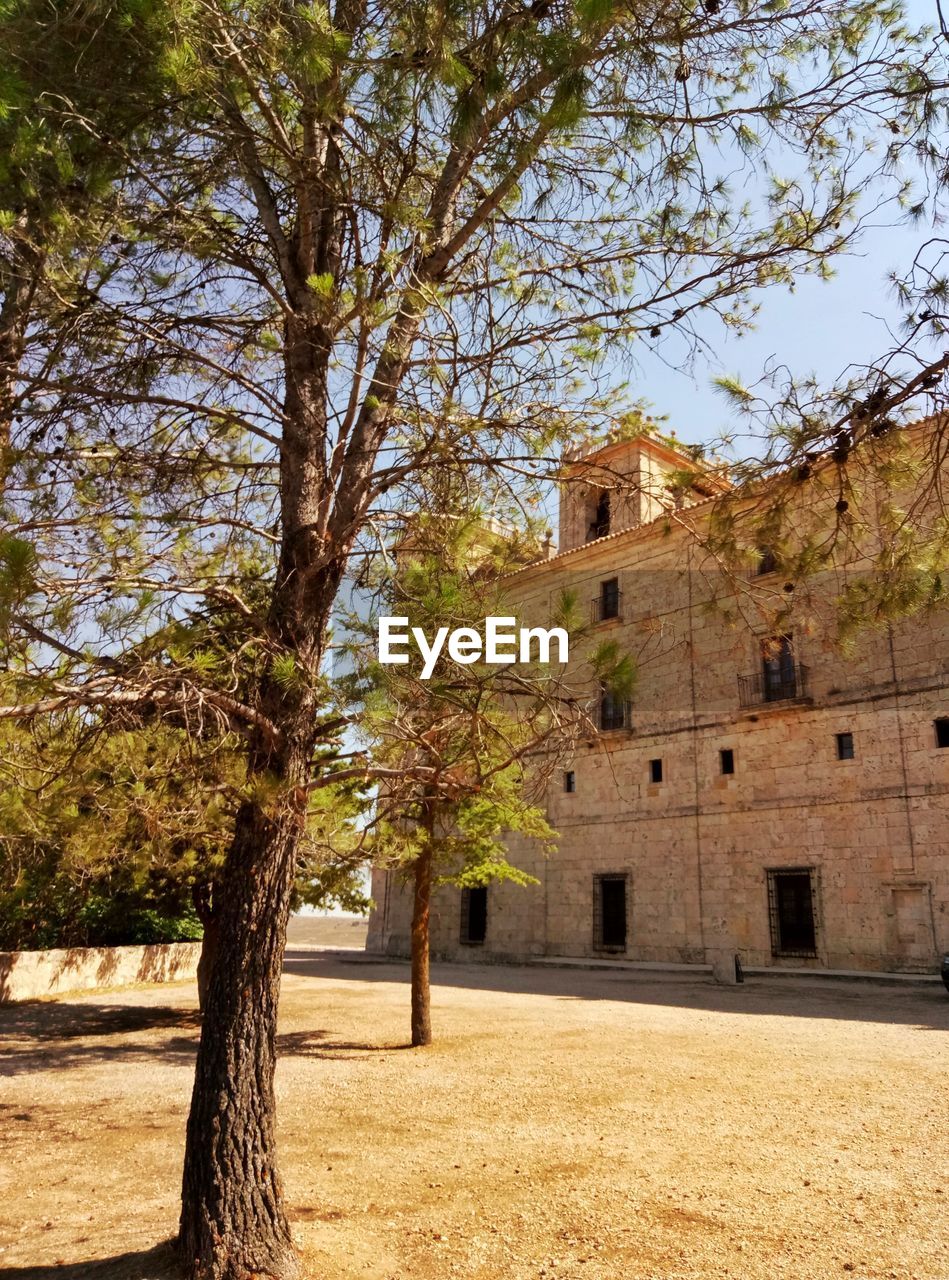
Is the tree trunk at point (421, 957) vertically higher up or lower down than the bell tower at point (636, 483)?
lower down

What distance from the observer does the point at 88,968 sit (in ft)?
53.5

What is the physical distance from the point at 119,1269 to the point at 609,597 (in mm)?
21618

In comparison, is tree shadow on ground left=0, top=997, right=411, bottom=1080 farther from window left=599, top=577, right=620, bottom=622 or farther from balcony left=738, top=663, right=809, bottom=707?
window left=599, top=577, right=620, bottom=622

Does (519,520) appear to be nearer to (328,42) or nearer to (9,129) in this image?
(328,42)

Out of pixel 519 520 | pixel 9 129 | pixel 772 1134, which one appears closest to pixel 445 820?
pixel 772 1134

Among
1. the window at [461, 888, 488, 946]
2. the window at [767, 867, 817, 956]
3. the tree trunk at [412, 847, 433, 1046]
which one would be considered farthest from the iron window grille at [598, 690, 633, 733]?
the tree trunk at [412, 847, 433, 1046]

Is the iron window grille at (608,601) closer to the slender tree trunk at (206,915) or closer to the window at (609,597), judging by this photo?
the window at (609,597)

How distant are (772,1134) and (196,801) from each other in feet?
16.1

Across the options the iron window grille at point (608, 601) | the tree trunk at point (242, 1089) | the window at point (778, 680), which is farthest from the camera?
the iron window grille at point (608, 601)

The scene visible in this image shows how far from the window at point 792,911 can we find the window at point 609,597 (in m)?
8.38

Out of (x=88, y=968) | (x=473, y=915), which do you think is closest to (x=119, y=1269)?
(x=88, y=968)

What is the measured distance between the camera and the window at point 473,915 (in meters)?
25.3

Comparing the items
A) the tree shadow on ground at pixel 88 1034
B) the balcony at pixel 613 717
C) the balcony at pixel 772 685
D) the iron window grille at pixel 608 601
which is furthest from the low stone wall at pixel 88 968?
the balcony at pixel 772 685

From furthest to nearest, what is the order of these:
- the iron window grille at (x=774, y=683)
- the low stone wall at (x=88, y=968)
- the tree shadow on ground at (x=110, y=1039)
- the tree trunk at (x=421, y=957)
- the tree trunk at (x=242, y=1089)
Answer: the iron window grille at (x=774, y=683)
the low stone wall at (x=88, y=968)
the tree trunk at (x=421, y=957)
the tree shadow on ground at (x=110, y=1039)
the tree trunk at (x=242, y=1089)
